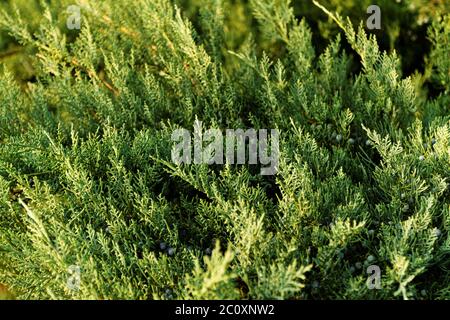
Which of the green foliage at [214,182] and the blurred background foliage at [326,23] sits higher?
the blurred background foliage at [326,23]

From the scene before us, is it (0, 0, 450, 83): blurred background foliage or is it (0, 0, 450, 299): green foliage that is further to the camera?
(0, 0, 450, 83): blurred background foliage

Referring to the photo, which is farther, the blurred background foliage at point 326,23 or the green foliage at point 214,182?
the blurred background foliage at point 326,23

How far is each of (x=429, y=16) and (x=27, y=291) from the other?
2.88m

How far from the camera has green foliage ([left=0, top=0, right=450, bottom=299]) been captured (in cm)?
200

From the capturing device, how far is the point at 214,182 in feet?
7.29

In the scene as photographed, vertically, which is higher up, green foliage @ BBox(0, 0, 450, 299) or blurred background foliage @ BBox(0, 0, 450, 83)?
blurred background foliage @ BBox(0, 0, 450, 83)

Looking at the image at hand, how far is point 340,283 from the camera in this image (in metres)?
2.04

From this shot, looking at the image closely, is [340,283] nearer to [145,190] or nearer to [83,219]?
[145,190]

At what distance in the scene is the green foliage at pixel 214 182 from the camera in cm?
200

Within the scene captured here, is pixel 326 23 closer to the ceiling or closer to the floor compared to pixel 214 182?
closer to the ceiling

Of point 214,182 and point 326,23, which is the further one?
point 326,23

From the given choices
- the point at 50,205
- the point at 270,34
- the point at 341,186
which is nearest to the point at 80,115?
the point at 50,205
